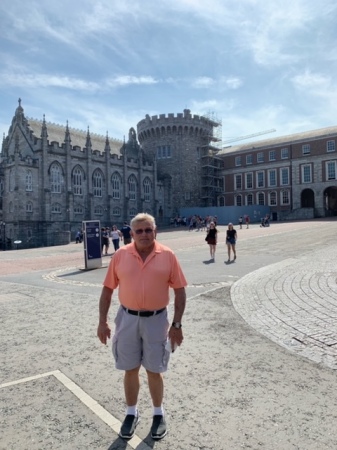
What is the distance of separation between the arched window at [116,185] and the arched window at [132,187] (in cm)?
237

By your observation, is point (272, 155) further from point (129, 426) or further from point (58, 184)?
point (129, 426)

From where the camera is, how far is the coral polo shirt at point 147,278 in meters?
3.13

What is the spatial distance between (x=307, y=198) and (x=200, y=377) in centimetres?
6227

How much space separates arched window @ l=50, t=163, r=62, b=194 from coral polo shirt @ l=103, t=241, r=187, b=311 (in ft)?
145

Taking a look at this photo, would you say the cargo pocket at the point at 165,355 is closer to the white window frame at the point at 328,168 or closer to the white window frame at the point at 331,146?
the white window frame at the point at 328,168

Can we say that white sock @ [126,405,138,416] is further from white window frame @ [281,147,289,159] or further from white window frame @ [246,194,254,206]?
white window frame @ [246,194,254,206]

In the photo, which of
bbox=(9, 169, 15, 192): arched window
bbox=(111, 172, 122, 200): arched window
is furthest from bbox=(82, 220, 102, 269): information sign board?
bbox=(111, 172, 122, 200): arched window

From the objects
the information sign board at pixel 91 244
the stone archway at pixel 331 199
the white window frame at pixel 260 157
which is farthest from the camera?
the white window frame at pixel 260 157

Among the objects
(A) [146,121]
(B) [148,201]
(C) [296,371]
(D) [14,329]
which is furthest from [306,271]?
(A) [146,121]

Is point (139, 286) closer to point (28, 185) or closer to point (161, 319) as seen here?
point (161, 319)

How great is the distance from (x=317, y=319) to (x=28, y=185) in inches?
1648

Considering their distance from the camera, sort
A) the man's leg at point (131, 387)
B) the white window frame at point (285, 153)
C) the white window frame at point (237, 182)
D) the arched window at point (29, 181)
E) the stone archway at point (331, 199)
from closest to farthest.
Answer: the man's leg at point (131, 387) < the arched window at point (29, 181) < the stone archway at point (331, 199) < the white window frame at point (285, 153) < the white window frame at point (237, 182)

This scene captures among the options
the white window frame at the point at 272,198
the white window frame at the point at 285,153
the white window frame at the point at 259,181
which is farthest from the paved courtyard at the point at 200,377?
the white window frame at the point at 259,181

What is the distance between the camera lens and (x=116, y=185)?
53.2m
